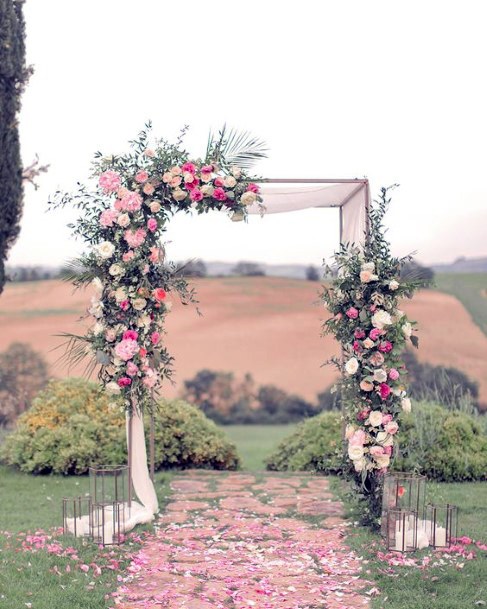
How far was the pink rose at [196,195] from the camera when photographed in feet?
21.2

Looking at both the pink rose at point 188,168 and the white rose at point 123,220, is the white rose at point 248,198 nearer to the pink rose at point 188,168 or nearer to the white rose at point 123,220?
the pink rose at point 188,168

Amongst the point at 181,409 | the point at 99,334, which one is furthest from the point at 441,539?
the point at 181,409

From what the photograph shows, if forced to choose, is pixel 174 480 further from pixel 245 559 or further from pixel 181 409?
pixel 245 559

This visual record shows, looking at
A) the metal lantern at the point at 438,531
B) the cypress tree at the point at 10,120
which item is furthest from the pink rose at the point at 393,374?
the cypress tree at the point at 10,120

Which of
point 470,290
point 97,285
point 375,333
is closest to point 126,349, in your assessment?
point 97,285

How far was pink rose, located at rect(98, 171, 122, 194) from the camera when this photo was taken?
20.6 feet

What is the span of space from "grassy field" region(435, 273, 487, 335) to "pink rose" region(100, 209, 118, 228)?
10.3 metres

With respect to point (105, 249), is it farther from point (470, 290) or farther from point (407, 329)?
point (470, 290)

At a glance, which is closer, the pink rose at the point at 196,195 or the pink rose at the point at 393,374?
the pink rose at the point at 393,374

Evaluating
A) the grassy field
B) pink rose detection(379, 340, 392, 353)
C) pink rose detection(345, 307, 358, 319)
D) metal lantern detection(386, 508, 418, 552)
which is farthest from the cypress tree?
the grassy field

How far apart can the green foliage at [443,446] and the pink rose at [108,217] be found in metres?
4.07

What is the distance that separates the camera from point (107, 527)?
19.1ft

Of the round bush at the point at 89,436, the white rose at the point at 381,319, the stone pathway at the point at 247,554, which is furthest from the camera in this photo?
the round bush at the point at 89,436

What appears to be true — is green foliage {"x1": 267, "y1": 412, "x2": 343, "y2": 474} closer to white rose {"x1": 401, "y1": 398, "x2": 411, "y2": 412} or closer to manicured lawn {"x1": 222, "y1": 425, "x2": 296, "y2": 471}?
white rose {"x1": 401, "y1": 398, "x2": 411, "y2": 412}
